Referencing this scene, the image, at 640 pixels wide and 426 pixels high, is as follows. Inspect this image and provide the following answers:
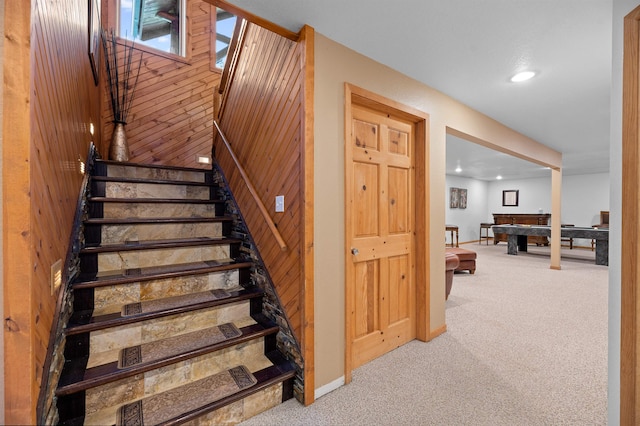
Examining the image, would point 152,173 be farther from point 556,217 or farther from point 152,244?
point 556,217

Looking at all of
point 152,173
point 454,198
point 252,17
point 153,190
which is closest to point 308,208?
point 252,17

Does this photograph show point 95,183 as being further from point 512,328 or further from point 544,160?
point 544,160

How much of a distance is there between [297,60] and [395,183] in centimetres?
132

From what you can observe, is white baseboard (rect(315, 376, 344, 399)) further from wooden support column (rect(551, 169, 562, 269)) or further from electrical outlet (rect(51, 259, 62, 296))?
wooden support column (rect(551, 169, 562, 269))

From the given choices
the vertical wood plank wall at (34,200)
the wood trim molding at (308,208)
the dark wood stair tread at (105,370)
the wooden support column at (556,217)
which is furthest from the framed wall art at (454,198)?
the vertical wood plank wall at (34,200)

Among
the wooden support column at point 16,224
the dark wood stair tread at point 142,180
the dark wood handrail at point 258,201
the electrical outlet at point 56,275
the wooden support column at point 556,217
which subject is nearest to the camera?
the wooden support column at point 16,224


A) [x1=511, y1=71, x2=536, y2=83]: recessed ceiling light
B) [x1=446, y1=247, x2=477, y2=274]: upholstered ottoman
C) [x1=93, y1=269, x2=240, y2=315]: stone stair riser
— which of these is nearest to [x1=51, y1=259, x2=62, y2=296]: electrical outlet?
[x1=93, y1=269, x2=240, y2=315]: stone stair riser

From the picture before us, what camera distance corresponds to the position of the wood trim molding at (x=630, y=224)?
4.15 feet

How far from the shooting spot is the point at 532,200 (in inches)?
425

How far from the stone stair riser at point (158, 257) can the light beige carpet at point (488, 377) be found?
4.34ft

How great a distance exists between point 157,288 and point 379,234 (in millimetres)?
1767

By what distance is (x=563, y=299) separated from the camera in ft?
13.1

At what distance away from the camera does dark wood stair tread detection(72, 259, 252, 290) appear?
1.83m

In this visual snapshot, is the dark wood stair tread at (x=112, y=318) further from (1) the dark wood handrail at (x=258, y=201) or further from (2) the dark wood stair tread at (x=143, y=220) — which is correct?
(2) the dark wood stair tread at (x=143, y=220)
